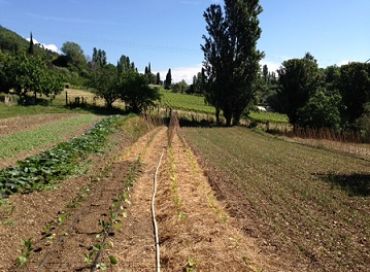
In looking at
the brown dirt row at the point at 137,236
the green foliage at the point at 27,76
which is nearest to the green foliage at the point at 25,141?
the brown dirt row at the point at 137,236

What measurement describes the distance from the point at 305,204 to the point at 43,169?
6.60m

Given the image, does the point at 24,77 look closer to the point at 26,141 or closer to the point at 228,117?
the point at 228,117

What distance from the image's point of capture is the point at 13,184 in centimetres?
1054

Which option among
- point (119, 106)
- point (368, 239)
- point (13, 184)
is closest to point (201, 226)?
point (368, 239)

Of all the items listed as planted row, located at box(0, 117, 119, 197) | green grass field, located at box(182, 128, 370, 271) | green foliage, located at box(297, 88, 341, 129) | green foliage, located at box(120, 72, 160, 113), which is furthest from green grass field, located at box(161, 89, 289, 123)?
planted row, located at box(0, 117, 119, 197)

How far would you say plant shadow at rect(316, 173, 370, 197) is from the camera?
12528 millimetres

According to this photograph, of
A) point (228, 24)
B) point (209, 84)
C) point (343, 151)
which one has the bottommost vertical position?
point (343, 151)

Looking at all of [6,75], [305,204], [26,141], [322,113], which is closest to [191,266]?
[305,204]

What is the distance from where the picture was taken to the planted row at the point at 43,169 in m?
10.7

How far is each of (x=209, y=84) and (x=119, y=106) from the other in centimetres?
1259

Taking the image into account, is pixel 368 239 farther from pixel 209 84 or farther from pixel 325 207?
pixel 209 84

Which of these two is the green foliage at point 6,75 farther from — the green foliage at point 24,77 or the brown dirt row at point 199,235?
the brown dirt row at point 199,235

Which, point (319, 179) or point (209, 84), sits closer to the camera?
point (319, 179)

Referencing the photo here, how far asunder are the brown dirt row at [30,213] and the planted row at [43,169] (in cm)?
29
